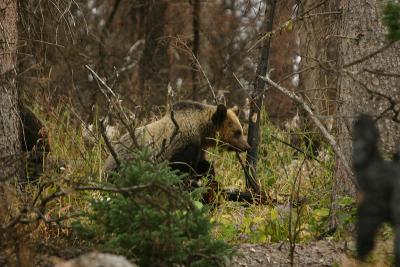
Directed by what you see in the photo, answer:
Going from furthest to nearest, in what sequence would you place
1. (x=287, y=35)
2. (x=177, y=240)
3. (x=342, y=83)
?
(x=287, y=35) < (x=342, y=83) < (x=177, y=240)

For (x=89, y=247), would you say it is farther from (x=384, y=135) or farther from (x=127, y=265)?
(x=384, y=135)

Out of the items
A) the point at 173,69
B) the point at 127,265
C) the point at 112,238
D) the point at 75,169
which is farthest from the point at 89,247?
the point at 173,69

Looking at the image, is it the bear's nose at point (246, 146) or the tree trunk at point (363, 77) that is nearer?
the tree trunk at point (363, 77)

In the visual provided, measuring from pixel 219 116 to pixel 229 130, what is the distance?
258 millimetres

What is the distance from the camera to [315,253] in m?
6.62

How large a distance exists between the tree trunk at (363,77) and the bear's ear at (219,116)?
2703 millimetres

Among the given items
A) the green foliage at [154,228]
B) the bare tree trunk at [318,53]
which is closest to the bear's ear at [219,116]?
the bare tree trunk at [318,53]

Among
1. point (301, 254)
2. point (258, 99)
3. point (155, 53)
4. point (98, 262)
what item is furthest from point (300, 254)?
point (155, 53)

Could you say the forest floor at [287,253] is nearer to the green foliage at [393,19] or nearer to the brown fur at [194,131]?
the green foliage at [393,19]

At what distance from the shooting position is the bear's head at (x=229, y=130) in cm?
993

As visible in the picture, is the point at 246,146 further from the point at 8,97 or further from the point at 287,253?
the point at 287,253

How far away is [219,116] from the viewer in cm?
998

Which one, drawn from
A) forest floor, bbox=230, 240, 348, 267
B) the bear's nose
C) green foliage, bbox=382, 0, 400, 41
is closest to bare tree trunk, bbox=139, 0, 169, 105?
the bear's nose

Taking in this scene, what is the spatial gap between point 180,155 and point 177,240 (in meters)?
4.25
